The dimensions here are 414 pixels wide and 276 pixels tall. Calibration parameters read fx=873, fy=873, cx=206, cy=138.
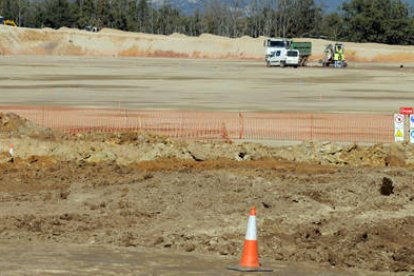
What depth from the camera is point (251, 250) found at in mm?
9008

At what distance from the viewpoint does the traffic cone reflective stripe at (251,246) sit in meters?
8.91

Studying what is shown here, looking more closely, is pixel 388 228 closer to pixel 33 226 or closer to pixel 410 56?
pixel 33 226

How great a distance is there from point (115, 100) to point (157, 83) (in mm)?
13351

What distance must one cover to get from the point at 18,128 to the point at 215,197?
32.4 feet

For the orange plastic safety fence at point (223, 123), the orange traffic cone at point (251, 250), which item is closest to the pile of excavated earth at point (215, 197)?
the orange traffic cone at point (251, 250)

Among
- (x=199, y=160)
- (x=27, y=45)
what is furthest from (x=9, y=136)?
(x=27, y=45)

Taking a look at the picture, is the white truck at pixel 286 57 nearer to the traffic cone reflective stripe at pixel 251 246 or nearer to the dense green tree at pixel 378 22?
the dense green tree at pixel 378 22

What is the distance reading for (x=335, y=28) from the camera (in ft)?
526

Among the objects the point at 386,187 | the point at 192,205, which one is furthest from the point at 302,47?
the point at 192,205

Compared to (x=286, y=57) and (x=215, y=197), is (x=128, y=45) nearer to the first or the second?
(x=286, y=57)

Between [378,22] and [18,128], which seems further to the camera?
[378,22]

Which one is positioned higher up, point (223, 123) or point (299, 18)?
point (299, 18)

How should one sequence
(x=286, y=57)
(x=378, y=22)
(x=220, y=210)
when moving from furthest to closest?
(x=378, y=22) → (x=286, y=57) → (x=220, y=210)

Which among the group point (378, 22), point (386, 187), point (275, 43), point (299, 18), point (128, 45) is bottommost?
point (386, 187)
